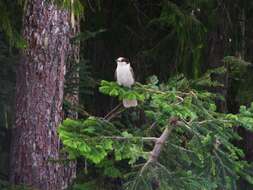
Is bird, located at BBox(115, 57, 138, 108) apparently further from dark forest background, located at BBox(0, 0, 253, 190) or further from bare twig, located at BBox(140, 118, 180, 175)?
bare twig, located at BBox(140, 118, 180, 175)

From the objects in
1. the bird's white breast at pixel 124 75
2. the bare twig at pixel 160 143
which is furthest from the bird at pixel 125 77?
the bare twig at pixel 160 143

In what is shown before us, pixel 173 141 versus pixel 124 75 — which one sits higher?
pixel 124 75

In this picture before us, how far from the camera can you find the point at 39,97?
18.7 feet

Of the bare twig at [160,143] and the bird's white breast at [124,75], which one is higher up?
the bird's white breast at [124,75]

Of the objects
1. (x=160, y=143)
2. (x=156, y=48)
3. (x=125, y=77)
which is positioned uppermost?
(x=156, y=48)

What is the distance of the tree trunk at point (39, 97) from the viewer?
→ 18.7 feet

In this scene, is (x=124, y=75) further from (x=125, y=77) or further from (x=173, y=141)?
(x=173, y=141)

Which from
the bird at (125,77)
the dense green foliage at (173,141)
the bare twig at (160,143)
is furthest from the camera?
the bird at (125,77)

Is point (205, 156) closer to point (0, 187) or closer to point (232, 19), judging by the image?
point (0, 187)

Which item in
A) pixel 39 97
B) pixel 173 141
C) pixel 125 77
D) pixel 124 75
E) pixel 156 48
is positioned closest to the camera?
pixel 173 141

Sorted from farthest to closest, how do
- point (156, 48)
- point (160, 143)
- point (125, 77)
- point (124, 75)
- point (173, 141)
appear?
1. point (156, 48)
2. point (124, 75)
3. point (125, 77)
4. point (173, 141)
5. point (160, 143)

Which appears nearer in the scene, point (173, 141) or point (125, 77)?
point (173, 141)

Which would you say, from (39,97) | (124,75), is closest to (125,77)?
(124,75)

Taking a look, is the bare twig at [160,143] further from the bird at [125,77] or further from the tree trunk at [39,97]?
the tree trunk at [39,97]
